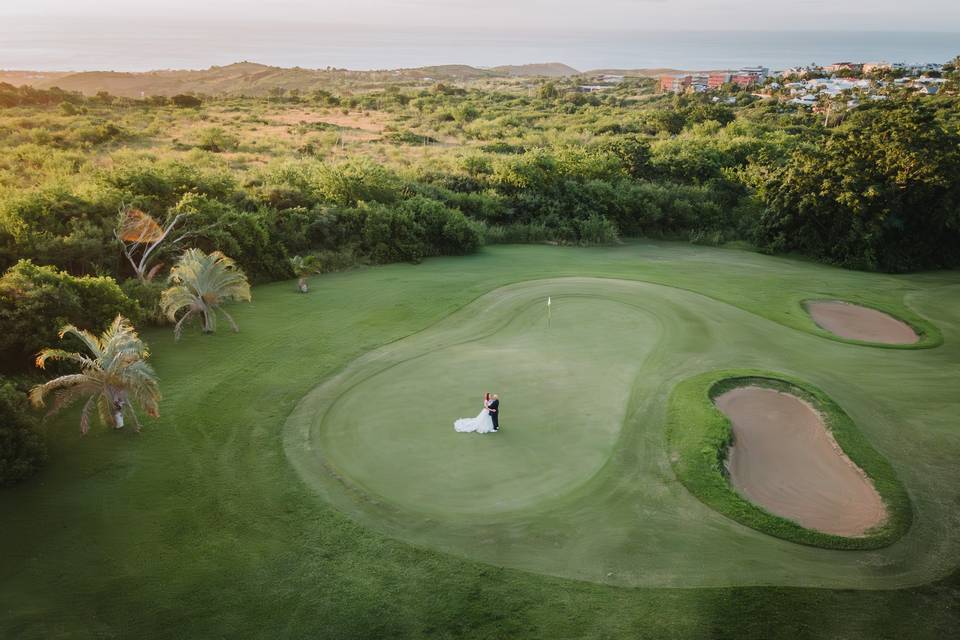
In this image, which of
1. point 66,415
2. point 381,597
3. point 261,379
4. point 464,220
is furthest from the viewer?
point 464,220

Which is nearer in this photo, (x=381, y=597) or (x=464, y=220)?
(x=381, y=597)

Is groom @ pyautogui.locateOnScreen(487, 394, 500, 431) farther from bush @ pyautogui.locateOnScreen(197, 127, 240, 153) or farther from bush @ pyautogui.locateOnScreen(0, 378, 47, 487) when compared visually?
bush @ pyautogui.locateOnScreen(197, 127, 240, 153)

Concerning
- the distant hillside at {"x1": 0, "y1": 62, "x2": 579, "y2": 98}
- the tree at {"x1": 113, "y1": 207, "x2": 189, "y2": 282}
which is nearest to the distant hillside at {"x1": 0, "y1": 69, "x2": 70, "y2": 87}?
the distant hillside at {"x1": 0, "y1": 62, "x2": 579, "y2": 98}

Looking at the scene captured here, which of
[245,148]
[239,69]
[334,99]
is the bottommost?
[245,148]

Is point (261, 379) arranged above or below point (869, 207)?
below

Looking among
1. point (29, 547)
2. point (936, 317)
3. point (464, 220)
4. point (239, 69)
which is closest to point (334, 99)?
point (464, 220)

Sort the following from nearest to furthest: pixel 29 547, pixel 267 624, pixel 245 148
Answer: pixel 267 624 → pixel 29 547 → pixel 245 148

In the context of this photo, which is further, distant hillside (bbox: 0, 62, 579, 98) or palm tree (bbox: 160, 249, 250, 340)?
distant hillside (bbox: 0, 62, 579, 98)

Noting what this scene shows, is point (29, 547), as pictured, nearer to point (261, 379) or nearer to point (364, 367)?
point (261, 379)
